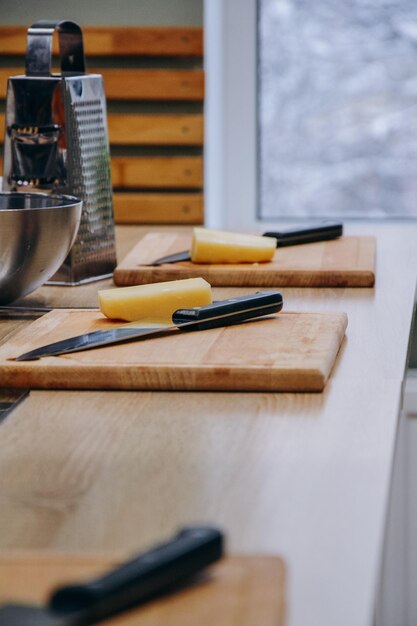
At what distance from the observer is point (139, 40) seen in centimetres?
276

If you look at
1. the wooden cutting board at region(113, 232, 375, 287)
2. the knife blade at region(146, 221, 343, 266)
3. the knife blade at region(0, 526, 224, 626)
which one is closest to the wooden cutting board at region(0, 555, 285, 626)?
the knife blade at region(0, 526, 224, 626)

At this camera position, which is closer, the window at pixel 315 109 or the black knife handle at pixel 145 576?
the black knife handle at pixel 145 576

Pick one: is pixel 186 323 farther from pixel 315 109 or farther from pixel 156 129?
pixel 315 109

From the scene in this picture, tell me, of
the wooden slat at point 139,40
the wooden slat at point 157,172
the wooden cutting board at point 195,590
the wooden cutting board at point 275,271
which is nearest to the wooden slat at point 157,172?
the wooden slat at point 157,172

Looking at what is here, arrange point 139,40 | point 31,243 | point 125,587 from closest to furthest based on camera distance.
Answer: point 125,587 → point 31,243 → point 139,40

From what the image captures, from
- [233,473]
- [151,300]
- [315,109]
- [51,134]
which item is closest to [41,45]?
[51,134]

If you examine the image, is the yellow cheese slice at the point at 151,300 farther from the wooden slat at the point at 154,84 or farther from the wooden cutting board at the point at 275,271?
the wooden slat at the point at 154,84

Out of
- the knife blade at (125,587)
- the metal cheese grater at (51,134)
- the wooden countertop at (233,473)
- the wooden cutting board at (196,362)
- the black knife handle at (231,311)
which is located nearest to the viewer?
the knife blade at (125,587)

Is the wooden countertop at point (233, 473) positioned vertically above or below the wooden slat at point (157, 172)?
above

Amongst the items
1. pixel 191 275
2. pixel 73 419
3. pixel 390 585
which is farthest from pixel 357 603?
pixel 390 585

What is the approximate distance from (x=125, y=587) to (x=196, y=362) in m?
0.46

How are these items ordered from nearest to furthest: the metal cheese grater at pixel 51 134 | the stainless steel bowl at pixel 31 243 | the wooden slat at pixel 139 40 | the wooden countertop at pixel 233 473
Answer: the wooden countertop at pixel 233 473 → the stainless steel bowl at pixel 31 243 → the metal cheese grater at pixel 51 134 → the wooden slat at pixel 139 40

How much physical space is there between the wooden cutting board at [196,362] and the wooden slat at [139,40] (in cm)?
177

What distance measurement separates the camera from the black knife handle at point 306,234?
1611 mm
